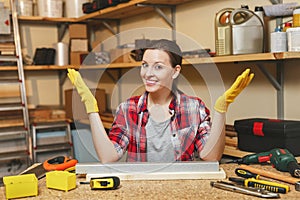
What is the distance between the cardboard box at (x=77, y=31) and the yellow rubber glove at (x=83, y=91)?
7.49ft

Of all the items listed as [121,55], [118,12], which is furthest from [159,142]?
[118,12]

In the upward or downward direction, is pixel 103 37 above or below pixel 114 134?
above

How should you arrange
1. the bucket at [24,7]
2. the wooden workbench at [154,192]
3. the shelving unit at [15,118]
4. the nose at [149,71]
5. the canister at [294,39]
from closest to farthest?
the wooden workbench at [154,192] < the nose at [149,71] < the canister at [294,39] < the shelving unit at [15,118] < the bucket at [24,7]

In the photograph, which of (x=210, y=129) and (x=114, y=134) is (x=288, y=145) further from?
(x=114, y=134)

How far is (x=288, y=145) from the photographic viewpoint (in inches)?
70.7

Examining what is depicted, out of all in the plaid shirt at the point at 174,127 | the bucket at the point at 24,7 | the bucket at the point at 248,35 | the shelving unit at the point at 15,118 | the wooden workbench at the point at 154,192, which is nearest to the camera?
the wooden workbench at the point at 154,192

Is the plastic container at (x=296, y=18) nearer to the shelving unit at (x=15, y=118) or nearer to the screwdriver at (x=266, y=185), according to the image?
the screwdriver at (x=266, y=185)

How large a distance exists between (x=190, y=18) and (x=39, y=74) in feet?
5.38

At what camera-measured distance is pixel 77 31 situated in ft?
11.7

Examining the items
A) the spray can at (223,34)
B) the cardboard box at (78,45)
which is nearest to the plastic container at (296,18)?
the spray can at (223,34)

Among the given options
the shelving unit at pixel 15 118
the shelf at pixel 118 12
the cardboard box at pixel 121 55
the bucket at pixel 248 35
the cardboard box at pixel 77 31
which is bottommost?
the shelving unit at pixel 15 118

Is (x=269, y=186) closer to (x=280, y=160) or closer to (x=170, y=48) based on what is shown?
(x=280, y=160)

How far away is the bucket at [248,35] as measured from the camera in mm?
1975

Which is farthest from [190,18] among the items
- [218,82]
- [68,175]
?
[68,175]
